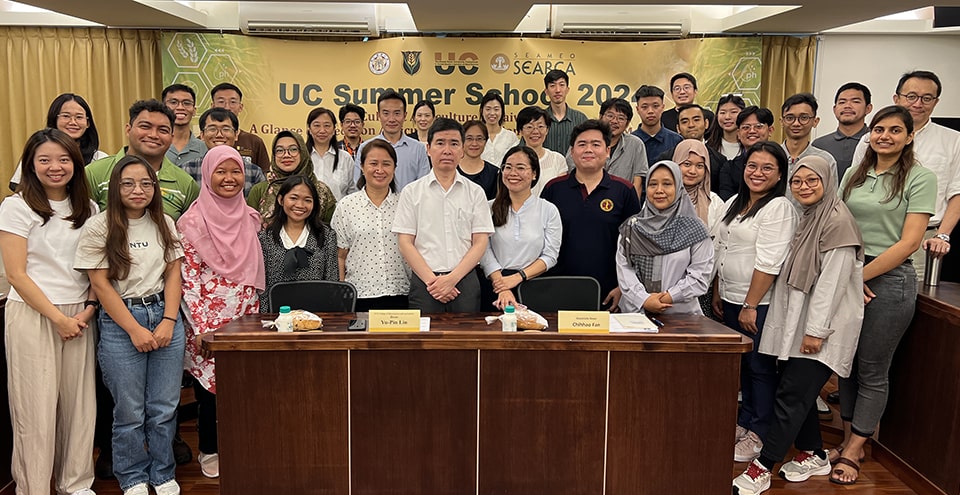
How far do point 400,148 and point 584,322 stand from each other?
2.21 meters

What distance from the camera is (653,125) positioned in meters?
4.31

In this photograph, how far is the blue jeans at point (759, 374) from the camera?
2873 mm

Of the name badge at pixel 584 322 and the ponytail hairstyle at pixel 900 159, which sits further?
the ponytail hairstyle at pixel 900 159

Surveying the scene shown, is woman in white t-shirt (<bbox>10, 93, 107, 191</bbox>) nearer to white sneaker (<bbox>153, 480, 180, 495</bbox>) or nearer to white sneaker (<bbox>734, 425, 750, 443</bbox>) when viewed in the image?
white sneaker (<bbox>153, 480, 180, 495</bbox>)

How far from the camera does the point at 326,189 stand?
11.3 ft

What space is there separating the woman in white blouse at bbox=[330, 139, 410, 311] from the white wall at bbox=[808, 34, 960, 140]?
4.65 meters

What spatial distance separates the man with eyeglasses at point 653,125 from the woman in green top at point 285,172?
2121 mm

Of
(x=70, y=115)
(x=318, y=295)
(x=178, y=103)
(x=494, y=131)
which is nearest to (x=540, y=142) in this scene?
(x=494, y=131)

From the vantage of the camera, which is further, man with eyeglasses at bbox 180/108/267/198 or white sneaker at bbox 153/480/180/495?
man with eyeglasses at bbox 180/108/267/198

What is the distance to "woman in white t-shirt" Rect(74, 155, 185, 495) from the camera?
2426mm

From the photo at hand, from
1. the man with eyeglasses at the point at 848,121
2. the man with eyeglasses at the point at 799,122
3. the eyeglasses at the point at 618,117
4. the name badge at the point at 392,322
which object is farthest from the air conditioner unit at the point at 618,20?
the name badge at the point at 392,322

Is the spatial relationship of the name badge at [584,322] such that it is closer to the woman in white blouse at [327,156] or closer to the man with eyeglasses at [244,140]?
the woman in white blouse at [327,156]

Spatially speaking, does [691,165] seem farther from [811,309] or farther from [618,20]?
[618,20]

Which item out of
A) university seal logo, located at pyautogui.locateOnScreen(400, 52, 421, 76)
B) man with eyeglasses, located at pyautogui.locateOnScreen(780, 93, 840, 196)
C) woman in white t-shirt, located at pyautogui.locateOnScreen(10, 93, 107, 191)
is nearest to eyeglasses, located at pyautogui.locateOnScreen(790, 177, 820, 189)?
man with eyeglasses, located at pyautogui.locateOnScreen(780, 93, 840, 196)
